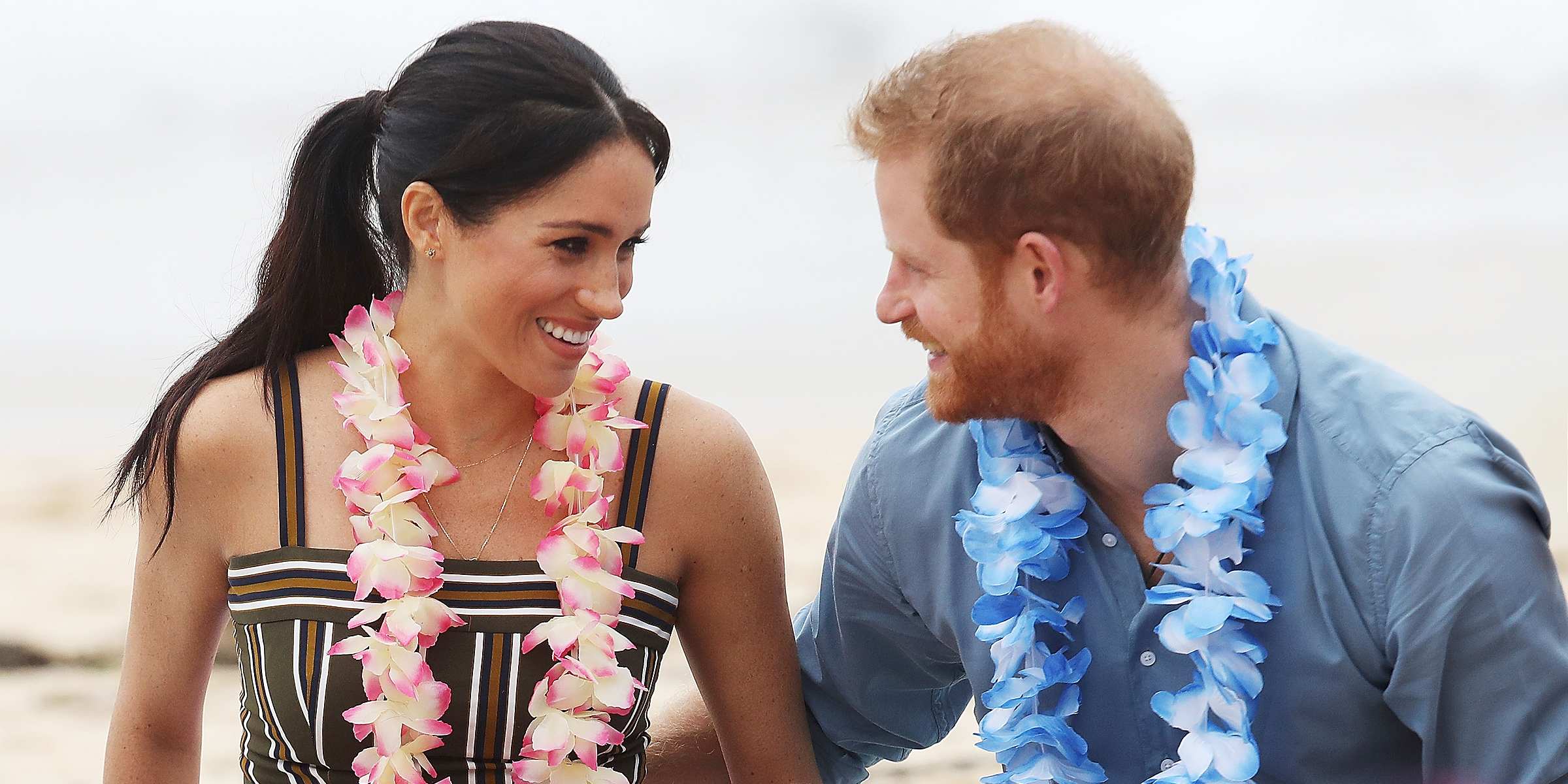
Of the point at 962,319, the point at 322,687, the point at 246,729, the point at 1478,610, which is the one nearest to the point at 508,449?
the point at 322,687


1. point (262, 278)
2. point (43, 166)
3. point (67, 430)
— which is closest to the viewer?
point (262, 278)

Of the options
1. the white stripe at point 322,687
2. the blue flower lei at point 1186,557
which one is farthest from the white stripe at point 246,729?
the blue flower lei at point 1186,557

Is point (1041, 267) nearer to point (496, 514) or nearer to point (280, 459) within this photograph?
point (496, 514)

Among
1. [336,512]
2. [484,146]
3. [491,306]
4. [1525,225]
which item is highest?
[1525,225]

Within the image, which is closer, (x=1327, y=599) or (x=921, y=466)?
(x=1327, y=599)

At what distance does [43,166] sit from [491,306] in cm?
795

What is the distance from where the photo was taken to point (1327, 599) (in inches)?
64.5

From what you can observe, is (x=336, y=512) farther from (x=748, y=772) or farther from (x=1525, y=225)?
(x=1525, y=225)

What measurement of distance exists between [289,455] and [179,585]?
0.24 metres

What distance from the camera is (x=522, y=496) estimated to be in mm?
Result: 1966

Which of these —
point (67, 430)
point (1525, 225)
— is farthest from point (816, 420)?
point (1525, 225)

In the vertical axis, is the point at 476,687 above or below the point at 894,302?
below

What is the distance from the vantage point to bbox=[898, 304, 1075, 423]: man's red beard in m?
1.71

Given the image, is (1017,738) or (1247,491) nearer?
(1247,491)
